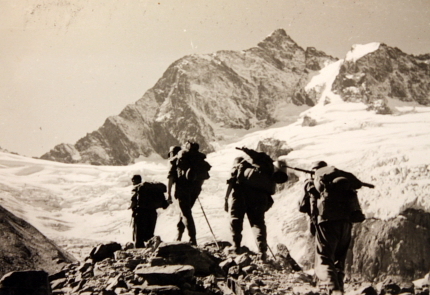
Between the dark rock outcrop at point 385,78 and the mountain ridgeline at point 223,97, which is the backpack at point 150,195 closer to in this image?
the mountain ridgeline at point 223,97

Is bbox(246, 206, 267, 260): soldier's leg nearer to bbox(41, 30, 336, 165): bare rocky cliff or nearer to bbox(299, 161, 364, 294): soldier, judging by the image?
bbox(299, 161, 364, 294): soldier

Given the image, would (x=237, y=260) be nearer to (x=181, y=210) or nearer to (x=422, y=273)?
(x=181, y=210)

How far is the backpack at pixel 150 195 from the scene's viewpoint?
8938mm

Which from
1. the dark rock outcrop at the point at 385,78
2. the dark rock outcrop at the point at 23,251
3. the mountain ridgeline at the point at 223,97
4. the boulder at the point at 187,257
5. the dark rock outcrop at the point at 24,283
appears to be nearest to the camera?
the dark rock outcrop at the point at 24,283

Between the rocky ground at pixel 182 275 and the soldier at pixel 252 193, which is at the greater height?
the soldier at pixel 252 193

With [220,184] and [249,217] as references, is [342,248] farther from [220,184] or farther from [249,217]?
[220,184]

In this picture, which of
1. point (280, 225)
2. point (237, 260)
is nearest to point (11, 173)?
point (280, 225)

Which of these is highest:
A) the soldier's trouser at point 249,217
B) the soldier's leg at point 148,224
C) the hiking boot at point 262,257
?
the soldier's trouser at point 249,217

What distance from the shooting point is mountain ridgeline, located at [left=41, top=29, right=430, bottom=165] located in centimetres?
8417

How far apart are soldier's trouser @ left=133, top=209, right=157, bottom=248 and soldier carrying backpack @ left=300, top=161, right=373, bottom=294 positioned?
470cm

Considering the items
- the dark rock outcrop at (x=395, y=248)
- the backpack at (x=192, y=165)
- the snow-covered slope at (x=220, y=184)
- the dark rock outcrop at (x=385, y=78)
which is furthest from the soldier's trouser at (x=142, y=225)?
the dark rock outcrop at (x=385, y=78)

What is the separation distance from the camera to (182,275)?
4992 mm

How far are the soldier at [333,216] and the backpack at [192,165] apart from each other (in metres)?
2.80

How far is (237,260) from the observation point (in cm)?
645
